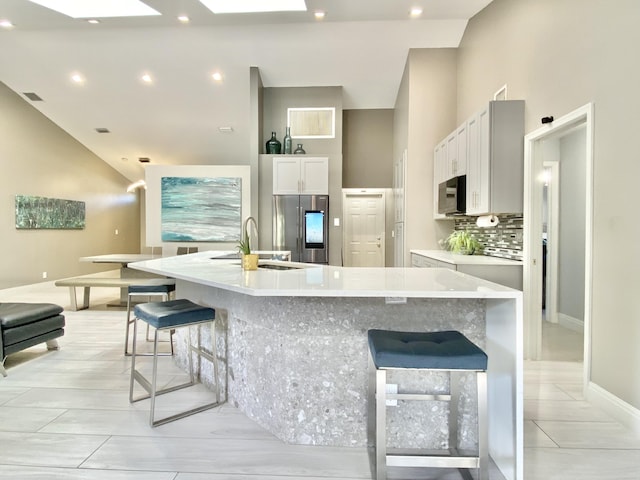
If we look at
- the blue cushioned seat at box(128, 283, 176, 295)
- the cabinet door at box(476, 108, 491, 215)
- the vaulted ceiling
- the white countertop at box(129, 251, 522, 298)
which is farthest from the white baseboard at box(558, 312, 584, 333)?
the blue cushioned seat at box(128, 283, 176, 295)

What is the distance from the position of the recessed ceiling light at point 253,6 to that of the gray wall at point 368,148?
280 centimetres

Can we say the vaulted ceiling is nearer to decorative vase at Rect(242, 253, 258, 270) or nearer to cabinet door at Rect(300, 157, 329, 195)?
cabinet door at Rect(300, 157, 329, 195)

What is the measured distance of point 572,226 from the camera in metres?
4.51

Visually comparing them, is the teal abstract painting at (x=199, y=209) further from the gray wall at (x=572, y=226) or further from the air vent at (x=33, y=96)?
the gray wall at (x=572, y=226)

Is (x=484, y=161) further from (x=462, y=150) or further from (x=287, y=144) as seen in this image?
(x=287, y=144)

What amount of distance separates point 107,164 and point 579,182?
9.78m

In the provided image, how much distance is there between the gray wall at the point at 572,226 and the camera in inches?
172

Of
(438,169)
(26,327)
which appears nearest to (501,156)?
→ (438,169)

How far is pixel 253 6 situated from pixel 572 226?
15.3 feet

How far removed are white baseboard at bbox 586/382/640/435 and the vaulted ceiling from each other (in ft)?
13.9

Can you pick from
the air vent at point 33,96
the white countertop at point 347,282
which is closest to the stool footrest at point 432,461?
the white countertop at point 347,282

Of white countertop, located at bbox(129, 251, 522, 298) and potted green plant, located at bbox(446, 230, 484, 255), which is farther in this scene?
potted green plant, located at bbox(446, 230, 484, 255)

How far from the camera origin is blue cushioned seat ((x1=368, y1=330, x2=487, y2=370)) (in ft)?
4.98

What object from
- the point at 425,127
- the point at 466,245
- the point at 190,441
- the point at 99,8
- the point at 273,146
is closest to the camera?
the point at 190,441
